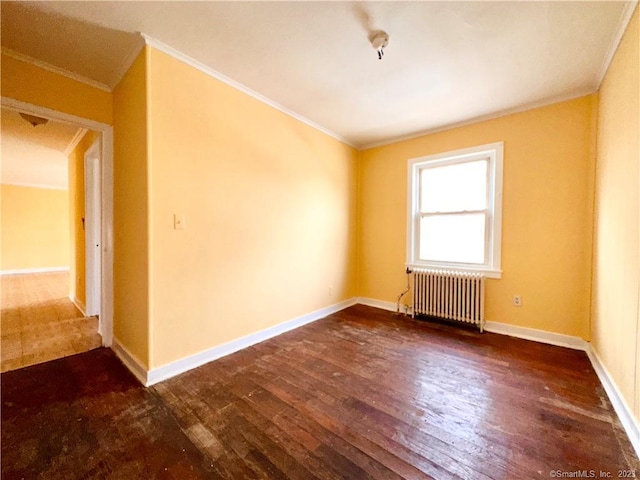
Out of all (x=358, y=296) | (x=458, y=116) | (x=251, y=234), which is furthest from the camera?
(x=358, y=296)

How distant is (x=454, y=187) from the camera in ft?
11.2

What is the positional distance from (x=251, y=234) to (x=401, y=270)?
2299 millimetres

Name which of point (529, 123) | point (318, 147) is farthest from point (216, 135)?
point (529, 123)

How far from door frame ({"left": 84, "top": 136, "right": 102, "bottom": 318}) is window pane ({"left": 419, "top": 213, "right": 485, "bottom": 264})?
440 centimetres

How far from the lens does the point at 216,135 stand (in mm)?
2309

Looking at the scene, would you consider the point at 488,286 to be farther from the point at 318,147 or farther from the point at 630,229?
the point at 318,147

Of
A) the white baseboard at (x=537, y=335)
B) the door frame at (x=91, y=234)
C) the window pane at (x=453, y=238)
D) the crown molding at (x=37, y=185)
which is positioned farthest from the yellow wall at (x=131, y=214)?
the crown molding at (x=37, y=185)

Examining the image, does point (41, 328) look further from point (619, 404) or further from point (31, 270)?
point (31, 270)

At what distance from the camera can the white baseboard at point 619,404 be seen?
1.37 m

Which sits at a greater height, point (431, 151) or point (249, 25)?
point (249, 25)

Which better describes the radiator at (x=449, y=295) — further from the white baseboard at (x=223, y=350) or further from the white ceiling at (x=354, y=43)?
the white ceiling at (x=354, y=43)

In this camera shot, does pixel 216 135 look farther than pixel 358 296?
No

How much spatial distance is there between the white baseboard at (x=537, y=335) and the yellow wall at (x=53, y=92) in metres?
4.67

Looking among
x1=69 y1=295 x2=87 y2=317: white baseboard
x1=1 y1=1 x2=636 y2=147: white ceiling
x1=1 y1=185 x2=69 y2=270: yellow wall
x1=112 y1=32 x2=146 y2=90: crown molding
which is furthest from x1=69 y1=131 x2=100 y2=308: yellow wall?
x1=1 y1=185 x2=69 y2=270: yellow wall
